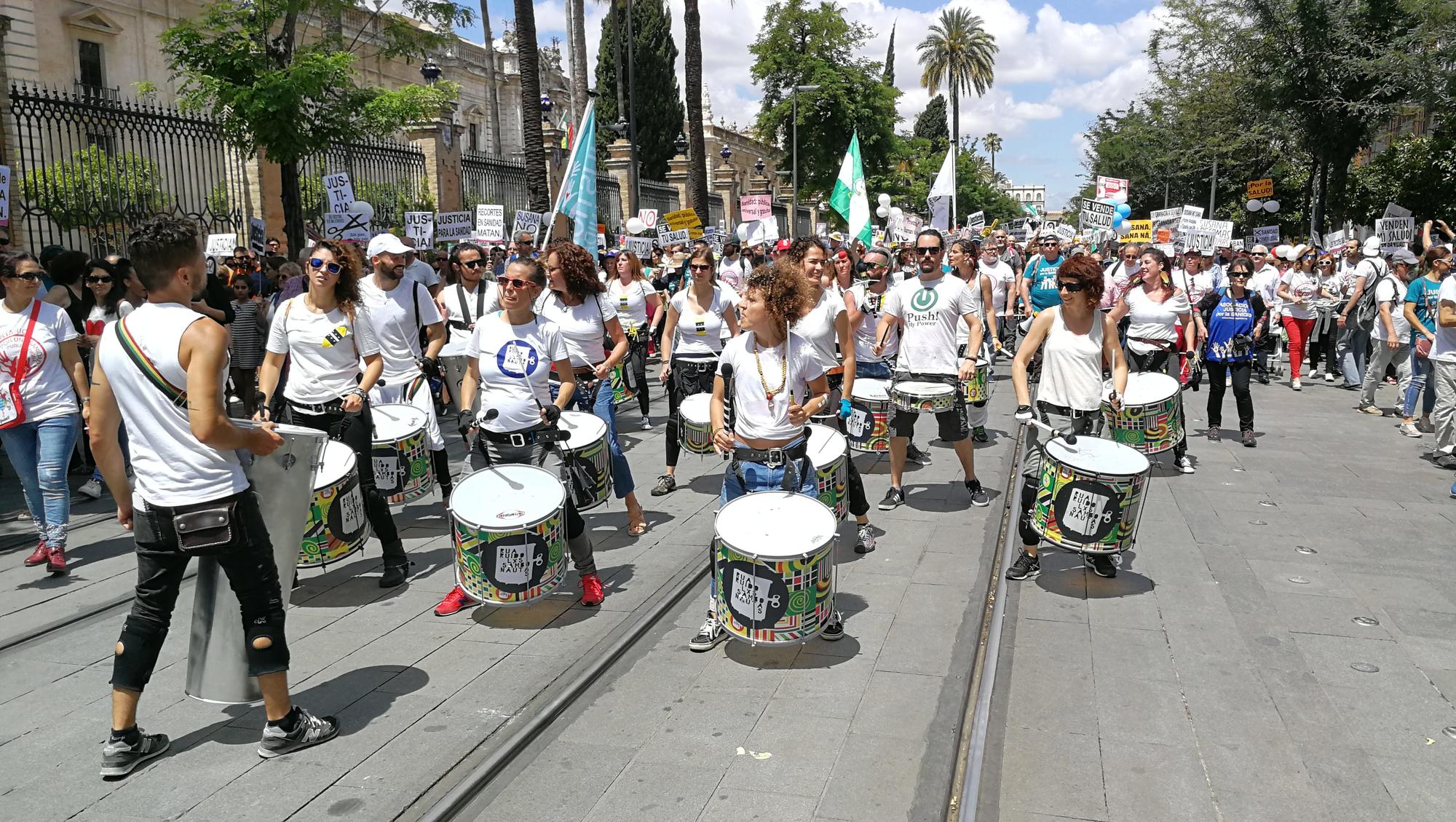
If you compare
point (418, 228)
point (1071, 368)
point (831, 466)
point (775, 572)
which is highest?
point (418, 228)

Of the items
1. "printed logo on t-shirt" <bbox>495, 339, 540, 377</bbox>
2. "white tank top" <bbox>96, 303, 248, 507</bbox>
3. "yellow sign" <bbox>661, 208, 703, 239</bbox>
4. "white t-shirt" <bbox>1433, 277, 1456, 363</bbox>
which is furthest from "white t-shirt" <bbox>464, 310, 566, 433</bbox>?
"yellow sign" <bbox>661, 208, 703, 239</bbox>

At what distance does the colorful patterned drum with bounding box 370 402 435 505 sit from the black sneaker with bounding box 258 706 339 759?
7.24ft

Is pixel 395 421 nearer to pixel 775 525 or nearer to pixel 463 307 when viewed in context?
pixel 775 525

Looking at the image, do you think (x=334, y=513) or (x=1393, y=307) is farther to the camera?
(x=1393, y=307)

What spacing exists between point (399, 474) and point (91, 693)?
214 centimetres

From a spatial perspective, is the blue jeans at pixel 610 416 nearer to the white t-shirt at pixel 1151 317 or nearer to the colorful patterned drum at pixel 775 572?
the colorful patterned drum at pixel 775 572

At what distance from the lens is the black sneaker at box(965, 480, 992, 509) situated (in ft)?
25.9

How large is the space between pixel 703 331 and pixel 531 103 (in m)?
12.0

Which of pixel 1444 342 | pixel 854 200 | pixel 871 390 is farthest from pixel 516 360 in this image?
pixel 854 200

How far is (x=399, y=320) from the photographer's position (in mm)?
7113

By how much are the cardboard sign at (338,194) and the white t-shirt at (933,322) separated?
9294 millimetres

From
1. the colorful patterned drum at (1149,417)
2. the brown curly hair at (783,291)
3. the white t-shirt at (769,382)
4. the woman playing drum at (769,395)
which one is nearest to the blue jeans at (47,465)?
the woman playing drum at (769,395)

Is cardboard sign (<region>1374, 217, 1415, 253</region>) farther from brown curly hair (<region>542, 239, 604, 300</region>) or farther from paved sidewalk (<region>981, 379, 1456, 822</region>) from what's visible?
brown curly hair (<region>542, 239, 604, 300</region>)

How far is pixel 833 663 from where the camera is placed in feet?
16.4
